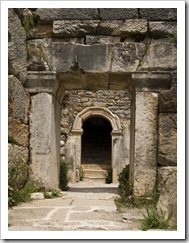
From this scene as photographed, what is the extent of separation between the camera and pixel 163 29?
5.57m

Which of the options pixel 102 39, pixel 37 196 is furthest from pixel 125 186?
pixel 102 39

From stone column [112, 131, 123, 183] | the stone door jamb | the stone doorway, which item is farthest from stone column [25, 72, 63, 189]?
the stone doorway

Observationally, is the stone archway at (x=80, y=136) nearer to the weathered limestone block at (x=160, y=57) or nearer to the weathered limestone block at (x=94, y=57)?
the weathered limestone block at (x=94, y=57)

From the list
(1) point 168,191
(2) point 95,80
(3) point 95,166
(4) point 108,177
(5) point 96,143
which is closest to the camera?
(1) point 168,191

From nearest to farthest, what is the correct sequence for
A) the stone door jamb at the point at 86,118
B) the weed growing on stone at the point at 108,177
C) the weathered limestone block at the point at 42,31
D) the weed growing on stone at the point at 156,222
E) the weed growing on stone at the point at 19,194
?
the weed growing on stone at the point at 156,222, the weed growing on stone at the point at 19,194, the weathered limestone block at the point at 42,31, the weed growing on stone at the point at 108,177, the stone door jamb at the point at 86,118

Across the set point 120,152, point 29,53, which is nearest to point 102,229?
point 29,53

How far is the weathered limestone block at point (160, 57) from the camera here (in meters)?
5.48

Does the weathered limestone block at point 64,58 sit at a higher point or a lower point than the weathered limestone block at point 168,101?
higher

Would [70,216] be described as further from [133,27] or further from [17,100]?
[133,27]

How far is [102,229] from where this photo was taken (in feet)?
11.7

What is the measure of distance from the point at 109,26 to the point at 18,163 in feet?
8.32

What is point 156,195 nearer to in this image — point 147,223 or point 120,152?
point 147,223

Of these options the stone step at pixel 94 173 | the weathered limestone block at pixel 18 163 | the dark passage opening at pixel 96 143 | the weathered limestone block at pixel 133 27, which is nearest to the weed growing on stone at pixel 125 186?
the weathered limestone block at pixel 18 163

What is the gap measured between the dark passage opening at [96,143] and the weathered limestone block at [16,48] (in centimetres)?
1083
